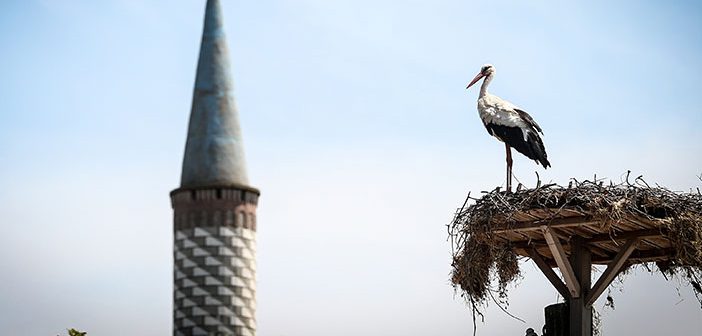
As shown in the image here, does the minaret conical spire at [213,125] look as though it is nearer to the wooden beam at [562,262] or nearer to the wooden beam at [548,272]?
the wooden beam at [562,262]

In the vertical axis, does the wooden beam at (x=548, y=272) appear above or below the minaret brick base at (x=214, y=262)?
above

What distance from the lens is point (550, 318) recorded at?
24.1 m

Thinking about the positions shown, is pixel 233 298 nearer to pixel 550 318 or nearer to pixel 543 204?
pixel 543 204

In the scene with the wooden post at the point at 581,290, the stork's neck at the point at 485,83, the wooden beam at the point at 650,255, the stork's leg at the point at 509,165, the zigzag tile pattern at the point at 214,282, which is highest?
the stork's neck at the point at 485,83

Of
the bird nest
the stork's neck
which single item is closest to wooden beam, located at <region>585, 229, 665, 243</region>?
the bird nest

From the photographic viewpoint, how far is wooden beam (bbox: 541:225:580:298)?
22.8 m

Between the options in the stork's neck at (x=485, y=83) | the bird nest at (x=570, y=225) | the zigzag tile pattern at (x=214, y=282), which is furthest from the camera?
the stork's neck at (x=485, y=83)

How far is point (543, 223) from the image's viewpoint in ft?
73.7

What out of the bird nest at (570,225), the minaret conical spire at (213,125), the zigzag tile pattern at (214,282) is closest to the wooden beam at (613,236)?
A: the bird nest at (570,225)

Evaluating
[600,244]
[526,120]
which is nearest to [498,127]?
[526,120]

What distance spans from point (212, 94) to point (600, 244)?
31.8 feet

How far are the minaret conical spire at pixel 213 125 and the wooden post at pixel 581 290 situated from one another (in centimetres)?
864

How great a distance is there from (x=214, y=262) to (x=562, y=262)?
28.4 ft

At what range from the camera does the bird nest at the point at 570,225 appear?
2189cm
